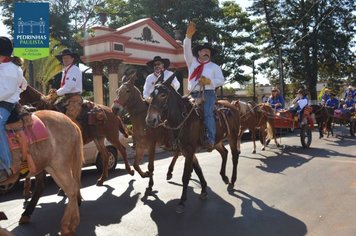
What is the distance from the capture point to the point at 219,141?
8.42m

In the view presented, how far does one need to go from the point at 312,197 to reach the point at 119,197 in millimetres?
3872

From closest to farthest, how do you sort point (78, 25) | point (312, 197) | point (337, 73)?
point (312, 197), point (78, 25), point (337, 73)

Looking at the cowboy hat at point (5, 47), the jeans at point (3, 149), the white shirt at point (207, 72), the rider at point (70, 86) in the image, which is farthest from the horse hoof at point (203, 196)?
the cowboy hat at point (5, 47)

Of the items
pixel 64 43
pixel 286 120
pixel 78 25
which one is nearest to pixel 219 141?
pixel 286 120

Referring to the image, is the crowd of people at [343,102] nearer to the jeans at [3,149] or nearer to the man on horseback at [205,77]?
the man on horseback at [205,77]

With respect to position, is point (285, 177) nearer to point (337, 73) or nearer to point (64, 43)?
point (64, 43)

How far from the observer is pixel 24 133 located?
516cm

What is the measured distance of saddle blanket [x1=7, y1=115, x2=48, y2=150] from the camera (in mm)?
5094

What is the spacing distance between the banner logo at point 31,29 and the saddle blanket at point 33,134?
207 inches

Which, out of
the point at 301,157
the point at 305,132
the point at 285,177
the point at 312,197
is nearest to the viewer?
the point at 312,197

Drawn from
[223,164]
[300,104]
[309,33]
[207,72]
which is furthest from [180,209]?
[309,33]

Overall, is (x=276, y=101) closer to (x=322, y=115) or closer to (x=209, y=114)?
(x=322, y=115)

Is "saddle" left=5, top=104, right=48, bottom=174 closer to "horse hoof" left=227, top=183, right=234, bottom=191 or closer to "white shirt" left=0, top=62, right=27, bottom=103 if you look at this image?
"white shirt" left=0, top=62, right=27, bottom=103

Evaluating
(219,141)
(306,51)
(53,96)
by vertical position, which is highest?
(306,51)
